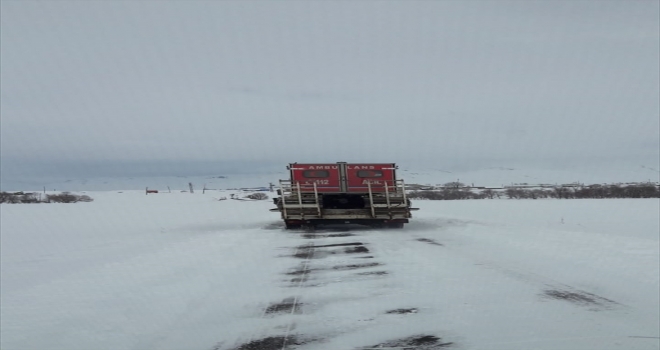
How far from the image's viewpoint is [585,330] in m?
5.14

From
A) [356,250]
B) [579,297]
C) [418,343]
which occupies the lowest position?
[579,297]

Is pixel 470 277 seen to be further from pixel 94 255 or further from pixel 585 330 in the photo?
pixel 94 255

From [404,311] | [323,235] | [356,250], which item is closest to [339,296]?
[404,311]

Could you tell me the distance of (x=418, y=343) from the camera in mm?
4730

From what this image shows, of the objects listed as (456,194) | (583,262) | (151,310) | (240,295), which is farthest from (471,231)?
(456,194)

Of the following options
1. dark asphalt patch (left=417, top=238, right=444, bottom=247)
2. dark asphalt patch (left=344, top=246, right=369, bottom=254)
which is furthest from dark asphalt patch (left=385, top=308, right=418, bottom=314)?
dark asphalt patch (left=417, top=238, right=444, bottom=247)

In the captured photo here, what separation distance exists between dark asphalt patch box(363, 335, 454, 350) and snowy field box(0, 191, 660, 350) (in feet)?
0.06

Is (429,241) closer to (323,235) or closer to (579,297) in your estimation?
(323,235)

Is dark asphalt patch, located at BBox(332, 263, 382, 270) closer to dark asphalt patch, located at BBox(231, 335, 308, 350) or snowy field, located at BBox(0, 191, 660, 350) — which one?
snowy field, located at BBox(0, 191, 660, 350)

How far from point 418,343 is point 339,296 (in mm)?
2206

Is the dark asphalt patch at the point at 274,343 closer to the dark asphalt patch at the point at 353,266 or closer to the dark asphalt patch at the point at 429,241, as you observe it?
the dark asphalt patch at the point at 353,266

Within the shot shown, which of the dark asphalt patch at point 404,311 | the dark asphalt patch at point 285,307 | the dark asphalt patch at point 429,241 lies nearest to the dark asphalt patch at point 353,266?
the dark asphalt patch at point 285,307

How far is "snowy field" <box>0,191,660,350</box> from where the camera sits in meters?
5.00

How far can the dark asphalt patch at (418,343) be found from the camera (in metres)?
4.63
